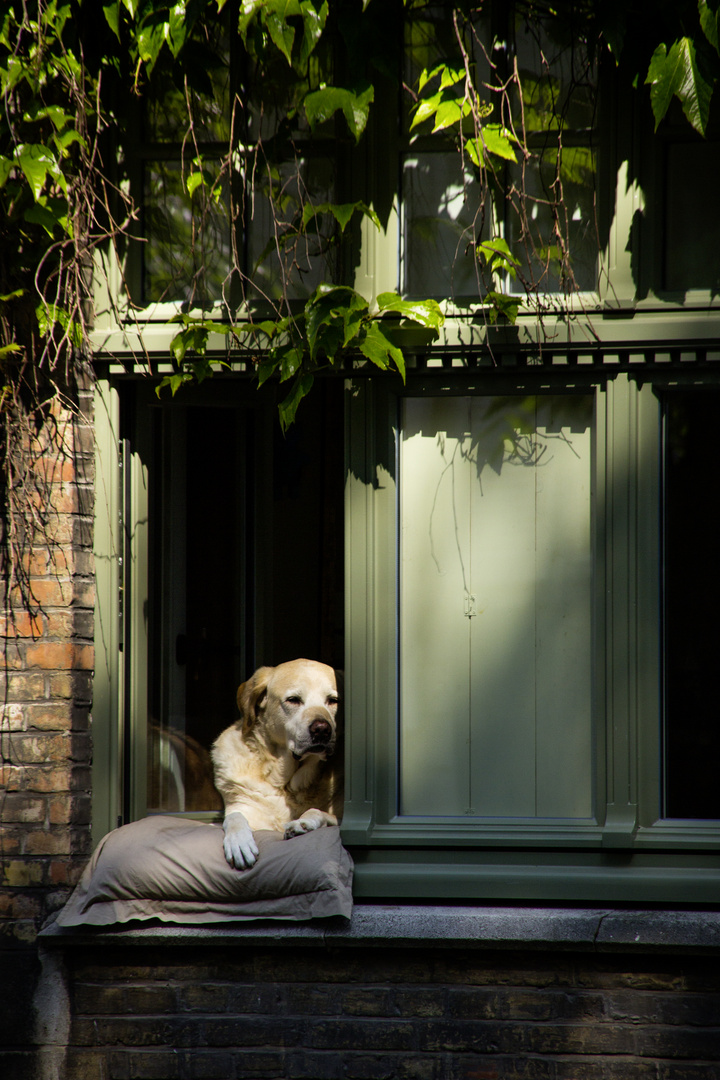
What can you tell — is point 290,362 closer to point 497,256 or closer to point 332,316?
point 332,316

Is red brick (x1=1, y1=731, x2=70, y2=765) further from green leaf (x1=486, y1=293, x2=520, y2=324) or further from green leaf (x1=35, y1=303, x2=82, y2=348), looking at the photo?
green leaf (x1=486, y1=293, x2=520, y2=324)

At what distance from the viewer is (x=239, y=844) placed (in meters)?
3.48

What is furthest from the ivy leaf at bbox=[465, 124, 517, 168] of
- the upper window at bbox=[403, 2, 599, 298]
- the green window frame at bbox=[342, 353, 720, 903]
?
the green window frame at bbox=[342, 353, 720, 903]

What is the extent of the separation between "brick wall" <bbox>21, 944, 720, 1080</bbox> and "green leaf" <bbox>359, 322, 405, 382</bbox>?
6.89 ft

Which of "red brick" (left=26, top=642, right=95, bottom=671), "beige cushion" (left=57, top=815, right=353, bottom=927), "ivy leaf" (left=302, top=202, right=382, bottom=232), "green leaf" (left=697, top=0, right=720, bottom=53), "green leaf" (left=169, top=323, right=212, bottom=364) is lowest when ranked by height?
"beige cushion" (left=57, top=815, right=353, bottom=927)

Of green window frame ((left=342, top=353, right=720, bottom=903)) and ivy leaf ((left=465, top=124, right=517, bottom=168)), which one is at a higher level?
ivy leaf ((left=465, top=124, right=517, bottom=168))

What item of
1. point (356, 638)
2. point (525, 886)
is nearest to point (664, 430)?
point (356, 638)

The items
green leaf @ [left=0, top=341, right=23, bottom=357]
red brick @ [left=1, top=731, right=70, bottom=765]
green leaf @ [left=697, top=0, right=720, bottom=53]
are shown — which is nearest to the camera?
green leaf @ [left=697, top=0, right=720, bottom=53]

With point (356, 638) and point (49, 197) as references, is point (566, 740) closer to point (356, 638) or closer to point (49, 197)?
point (356, 638)

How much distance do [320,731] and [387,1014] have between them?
102 centimetres

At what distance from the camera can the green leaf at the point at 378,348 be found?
11.1 ft

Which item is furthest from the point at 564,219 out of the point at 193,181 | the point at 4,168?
the point at 4,168

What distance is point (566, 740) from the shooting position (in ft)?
12.0

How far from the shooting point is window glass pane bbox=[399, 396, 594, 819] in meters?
3.65
